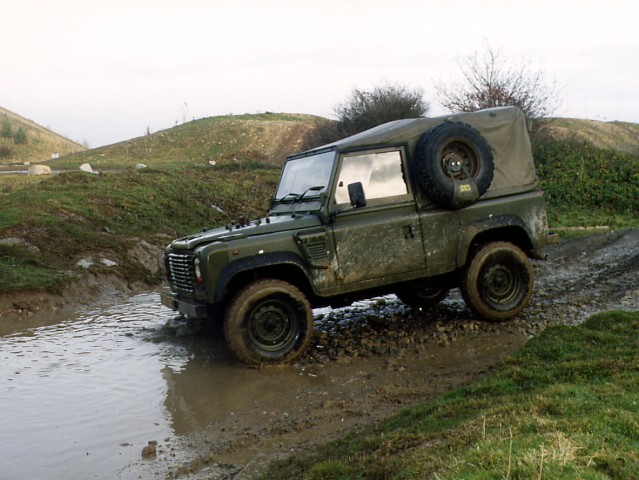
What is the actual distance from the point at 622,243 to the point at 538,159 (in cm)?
1086

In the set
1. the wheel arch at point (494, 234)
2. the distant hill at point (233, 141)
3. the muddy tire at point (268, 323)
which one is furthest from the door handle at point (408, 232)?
the distant hill at point (233, 141)

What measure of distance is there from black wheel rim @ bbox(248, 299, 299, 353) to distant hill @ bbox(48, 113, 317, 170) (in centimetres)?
2596

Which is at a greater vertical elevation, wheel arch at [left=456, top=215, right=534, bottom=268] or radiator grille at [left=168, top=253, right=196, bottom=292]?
radiator grille at [left=168, top=253, right=196, bottom=292]

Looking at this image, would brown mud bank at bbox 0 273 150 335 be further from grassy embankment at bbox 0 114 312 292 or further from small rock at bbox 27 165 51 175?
small rock at bbox 27 165 51 175

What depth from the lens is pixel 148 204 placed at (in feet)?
53.4

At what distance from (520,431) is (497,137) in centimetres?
521

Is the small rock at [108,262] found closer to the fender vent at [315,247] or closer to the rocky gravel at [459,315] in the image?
the rocky gravel at [459,315]

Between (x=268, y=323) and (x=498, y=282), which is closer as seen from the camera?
(x=268, y=323)

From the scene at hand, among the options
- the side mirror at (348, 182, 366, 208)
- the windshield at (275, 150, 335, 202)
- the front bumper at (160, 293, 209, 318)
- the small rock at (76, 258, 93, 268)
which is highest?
the windshield at (275, 150, 335, 202)

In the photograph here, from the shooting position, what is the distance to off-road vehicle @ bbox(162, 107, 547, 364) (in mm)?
6777

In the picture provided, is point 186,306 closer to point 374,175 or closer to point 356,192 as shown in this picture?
point 356,192

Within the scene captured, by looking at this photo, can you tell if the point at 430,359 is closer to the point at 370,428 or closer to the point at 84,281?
the point at 370,428

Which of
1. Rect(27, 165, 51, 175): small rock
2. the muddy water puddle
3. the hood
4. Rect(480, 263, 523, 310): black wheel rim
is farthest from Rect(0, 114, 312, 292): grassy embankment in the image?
Rect(480, 263, 523, 310): black wheel rim

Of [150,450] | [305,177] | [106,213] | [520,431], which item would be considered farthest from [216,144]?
[520,431]
